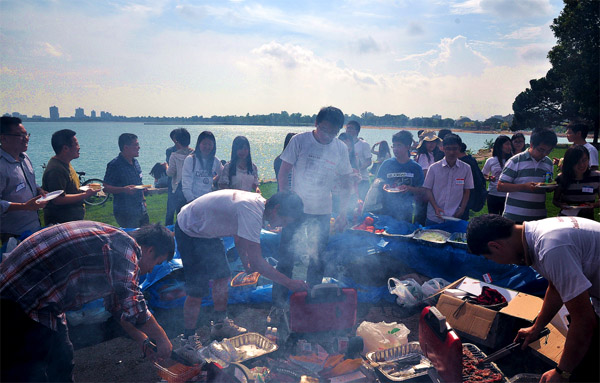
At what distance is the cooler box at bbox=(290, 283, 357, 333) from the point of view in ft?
10.1

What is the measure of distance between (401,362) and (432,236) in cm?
263

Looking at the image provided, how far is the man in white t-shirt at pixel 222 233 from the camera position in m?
2.92

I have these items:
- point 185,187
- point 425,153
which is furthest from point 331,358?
point 425,153

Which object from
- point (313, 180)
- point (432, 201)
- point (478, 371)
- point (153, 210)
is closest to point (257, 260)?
point (313, 180)

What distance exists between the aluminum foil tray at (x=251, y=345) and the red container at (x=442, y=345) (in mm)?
1442

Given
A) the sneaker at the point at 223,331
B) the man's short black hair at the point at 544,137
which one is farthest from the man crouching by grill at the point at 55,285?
the man's short black hair at the point at 544,137

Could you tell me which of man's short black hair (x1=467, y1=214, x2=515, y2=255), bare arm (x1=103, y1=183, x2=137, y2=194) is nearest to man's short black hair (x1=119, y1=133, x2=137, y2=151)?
bare arm (x1=103, y1=183, x2=137, y2=194)

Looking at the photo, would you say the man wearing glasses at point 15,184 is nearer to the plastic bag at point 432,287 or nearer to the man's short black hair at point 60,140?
the man's short black hair at point 60,140

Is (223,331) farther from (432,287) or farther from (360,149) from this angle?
(360,149)

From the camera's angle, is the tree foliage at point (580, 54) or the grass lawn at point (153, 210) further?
the tree foliage at point (580, 54)

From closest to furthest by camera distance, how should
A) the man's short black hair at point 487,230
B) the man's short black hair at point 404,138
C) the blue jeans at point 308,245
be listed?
1. the man's short black hair at point 487,230
2. the blue jeans at point 308,245
3. the man's short black hair at point 404,138

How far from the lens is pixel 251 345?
10.9ft

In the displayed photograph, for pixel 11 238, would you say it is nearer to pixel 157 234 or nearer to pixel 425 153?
pixel 157 234

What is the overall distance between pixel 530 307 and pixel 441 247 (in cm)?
148
